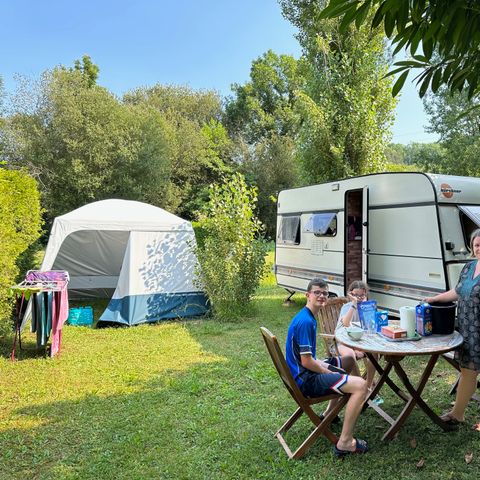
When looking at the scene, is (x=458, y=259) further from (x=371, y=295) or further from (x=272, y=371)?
(x=272, y=371)

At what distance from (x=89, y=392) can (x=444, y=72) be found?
4.57 meters

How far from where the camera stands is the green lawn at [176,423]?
3.01 m

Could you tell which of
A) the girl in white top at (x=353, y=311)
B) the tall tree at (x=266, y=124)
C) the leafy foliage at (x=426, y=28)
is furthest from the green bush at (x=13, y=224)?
the tall tree at (x=266, y=124)

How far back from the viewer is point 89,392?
181 inches

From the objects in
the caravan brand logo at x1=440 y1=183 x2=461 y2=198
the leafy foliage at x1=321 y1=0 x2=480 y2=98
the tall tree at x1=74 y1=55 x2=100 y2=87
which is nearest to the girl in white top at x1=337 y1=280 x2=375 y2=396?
the leafy foliage at x1=321 y1=0 x2=480 y2=98

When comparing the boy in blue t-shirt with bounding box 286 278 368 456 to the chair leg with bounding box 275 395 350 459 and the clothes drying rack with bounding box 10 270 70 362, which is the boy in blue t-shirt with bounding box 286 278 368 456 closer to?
Result: the chair leg with bounding box 275 395 350 459

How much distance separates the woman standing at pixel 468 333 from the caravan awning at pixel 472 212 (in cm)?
217

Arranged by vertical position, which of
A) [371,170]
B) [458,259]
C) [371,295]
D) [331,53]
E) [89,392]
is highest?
[331,53]

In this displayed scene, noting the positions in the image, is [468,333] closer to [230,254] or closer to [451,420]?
[451,420]

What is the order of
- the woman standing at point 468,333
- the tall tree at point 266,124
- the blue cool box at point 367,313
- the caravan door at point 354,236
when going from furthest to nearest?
the tall tree at point 266,124 < the caravan door at point 354,236 < the blue cool box at point 367,313 < the woman standing at point 468,333

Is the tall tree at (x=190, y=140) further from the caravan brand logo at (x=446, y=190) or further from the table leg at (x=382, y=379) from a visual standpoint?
the table leg at (x=382, y=379)

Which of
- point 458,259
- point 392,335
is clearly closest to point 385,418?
point 392,335

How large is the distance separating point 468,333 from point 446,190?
2.82 m

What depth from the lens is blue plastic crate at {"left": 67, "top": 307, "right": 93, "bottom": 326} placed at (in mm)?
7807
